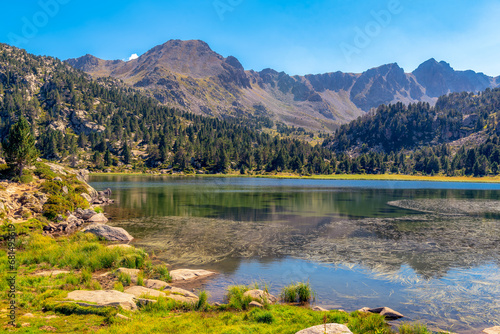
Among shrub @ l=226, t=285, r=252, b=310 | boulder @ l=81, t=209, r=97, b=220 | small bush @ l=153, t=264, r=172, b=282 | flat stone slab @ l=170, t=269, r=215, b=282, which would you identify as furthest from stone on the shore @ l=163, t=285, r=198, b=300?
boulder @ l=81, t=209, r=97, b=220

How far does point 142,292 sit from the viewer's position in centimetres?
1942

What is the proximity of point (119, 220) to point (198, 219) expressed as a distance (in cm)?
1380

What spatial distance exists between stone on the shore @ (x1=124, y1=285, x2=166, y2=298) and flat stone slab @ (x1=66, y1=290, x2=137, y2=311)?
1012mm

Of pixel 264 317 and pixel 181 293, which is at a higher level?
pixel 264 317

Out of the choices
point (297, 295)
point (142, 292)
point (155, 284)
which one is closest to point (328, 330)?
point (297, 295)

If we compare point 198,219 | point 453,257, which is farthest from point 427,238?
point 198,219

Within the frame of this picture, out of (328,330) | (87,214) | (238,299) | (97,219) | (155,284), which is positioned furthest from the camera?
(87,214)

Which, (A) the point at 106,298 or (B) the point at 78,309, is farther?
(A) the point at 106,298

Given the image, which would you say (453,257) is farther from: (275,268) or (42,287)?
(42,287)

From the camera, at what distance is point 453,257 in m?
32.0

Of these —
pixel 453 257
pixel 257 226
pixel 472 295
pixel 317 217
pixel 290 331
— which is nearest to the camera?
pixel 290 331

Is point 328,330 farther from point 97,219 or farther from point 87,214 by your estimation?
point 87,214

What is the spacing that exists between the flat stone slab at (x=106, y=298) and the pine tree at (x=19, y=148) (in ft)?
144

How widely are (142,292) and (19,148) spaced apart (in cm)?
4541
